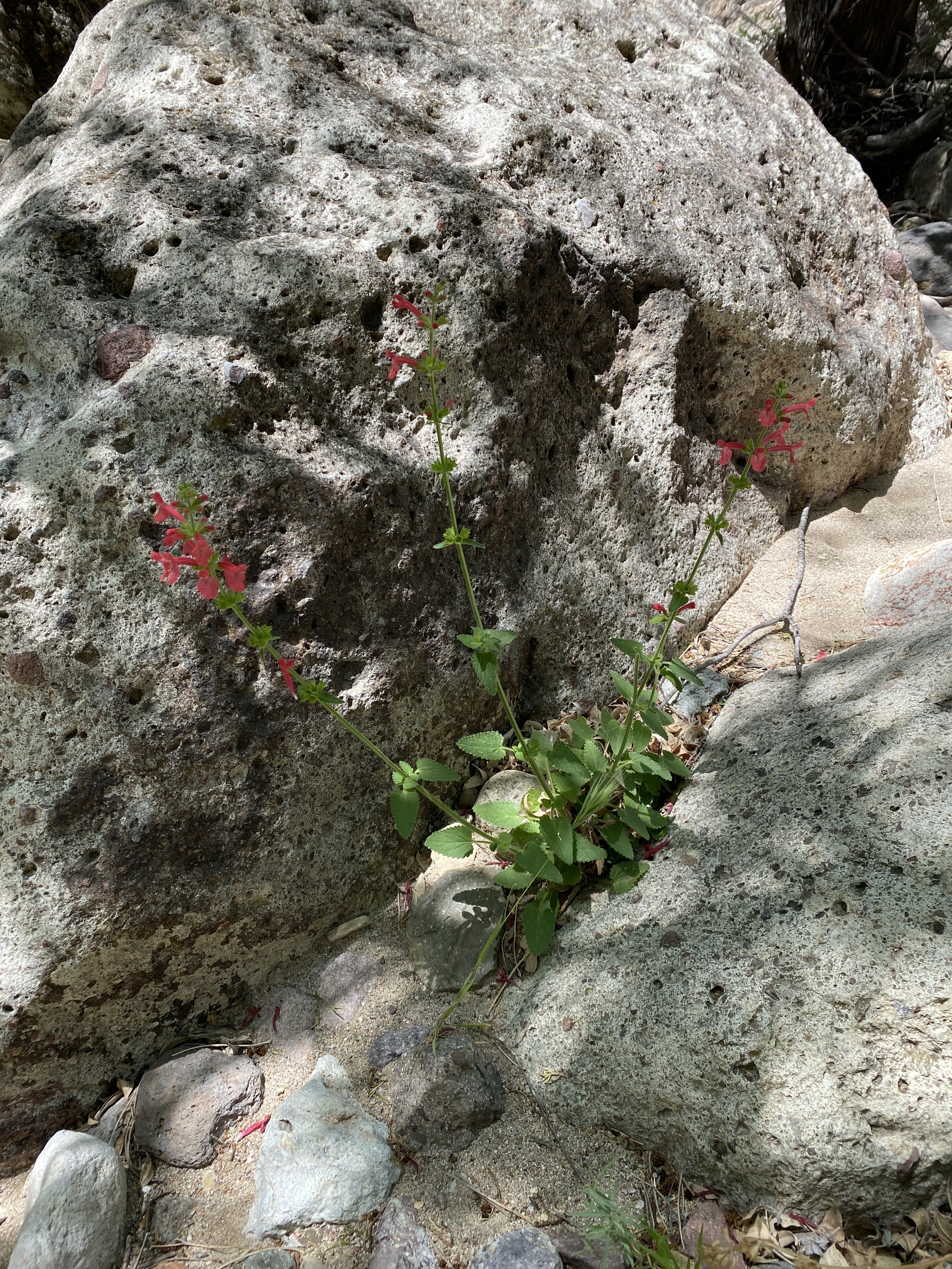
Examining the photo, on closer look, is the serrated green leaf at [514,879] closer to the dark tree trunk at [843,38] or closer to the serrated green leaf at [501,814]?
the serrated green leaf at [501,814]

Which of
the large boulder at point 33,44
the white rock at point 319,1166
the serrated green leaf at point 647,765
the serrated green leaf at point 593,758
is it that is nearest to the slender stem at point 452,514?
the serrated green leaf at point 593,758

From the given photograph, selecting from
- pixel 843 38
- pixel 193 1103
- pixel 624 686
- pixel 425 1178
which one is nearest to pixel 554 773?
pixel 624 686

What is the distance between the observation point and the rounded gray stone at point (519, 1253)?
1.51 m

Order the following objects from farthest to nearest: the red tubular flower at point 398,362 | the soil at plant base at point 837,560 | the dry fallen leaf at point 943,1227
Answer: the soil at plant base at point 837,560, the red tubular flower at point 398,362, the dry fallen leaf at point 943,1227

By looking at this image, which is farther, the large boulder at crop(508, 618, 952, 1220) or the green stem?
the green stem

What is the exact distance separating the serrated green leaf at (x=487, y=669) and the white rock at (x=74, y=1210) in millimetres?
1294

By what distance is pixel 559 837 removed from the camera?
1.88 m

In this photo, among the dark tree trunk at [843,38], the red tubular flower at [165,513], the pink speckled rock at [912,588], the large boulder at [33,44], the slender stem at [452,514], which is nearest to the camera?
the red tubular flower at [165,513]

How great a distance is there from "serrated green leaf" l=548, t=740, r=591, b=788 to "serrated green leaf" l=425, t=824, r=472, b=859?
0.27 metres

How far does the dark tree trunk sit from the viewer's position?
568 cm

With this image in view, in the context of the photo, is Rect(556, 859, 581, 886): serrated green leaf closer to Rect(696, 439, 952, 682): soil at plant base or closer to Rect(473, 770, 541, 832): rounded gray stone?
Rect(473, 770, 541, 832): rounded gray stone

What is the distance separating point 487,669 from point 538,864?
47 centimetres

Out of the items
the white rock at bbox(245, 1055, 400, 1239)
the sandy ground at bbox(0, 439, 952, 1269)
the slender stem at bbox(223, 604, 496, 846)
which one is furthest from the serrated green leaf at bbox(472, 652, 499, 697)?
the white rock at bbox(245, 1055, 400, 1239)

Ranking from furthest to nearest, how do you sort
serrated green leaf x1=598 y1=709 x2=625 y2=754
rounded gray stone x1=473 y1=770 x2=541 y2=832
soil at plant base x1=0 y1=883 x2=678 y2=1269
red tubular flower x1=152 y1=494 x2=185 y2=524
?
rounded gray stone x1=473 y1=770 x2=541 y2=832 → serrated green leaf x1=598 y1=709 x2=625 y2=754 → soil at plant base x1=0 y1=883 x2=678 y2=1269 → red tubular flower x1=152 y1=494 x2=185 y2=524
